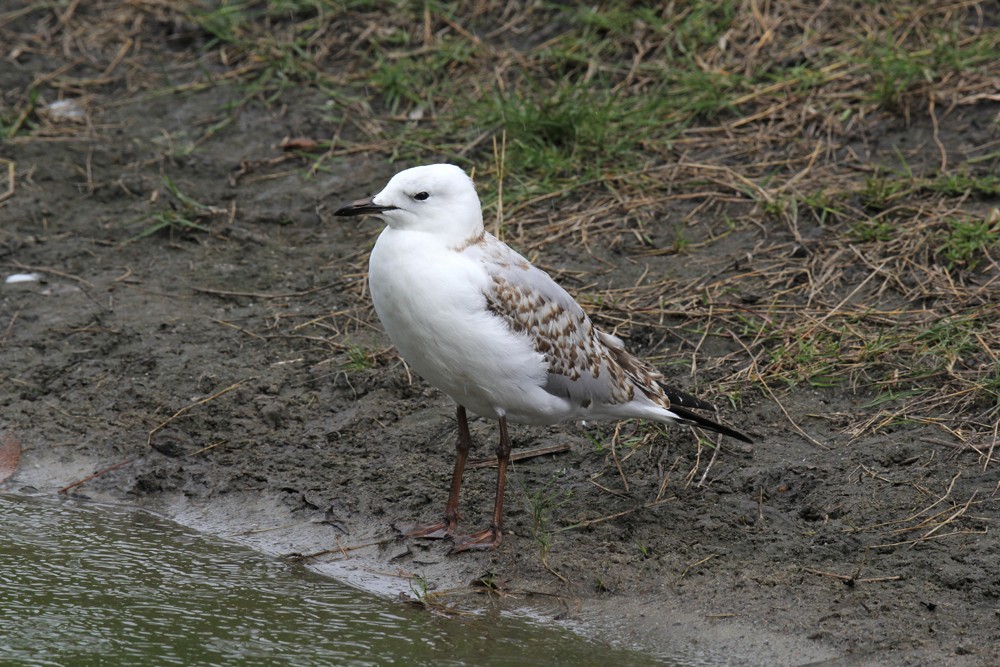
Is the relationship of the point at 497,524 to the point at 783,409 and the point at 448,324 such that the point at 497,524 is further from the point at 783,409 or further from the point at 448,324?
the point at 783,409

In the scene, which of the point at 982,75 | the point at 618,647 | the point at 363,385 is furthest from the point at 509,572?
the point at 982,75

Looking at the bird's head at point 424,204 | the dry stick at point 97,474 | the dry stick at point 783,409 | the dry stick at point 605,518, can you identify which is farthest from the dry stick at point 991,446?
the dry stick at point 97,474

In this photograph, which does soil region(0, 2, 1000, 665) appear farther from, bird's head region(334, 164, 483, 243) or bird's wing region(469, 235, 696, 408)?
bird's head region(334, 164, 483, 243)

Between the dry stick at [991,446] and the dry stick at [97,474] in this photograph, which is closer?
the dry stick at [991,446]

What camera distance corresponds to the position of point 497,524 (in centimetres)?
463

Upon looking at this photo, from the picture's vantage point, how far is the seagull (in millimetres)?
4402

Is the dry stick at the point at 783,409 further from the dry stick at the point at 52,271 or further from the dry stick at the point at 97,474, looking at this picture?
the dry stick at the point at 52,271

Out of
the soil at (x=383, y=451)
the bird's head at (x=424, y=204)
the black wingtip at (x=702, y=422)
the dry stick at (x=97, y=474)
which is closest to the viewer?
the soil at (x=383, y=451)

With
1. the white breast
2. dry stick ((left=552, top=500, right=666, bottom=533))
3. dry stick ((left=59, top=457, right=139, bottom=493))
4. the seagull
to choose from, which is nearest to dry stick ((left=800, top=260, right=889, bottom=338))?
the seagull

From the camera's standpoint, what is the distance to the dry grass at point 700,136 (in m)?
5.68

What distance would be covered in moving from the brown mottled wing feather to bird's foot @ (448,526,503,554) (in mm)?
561

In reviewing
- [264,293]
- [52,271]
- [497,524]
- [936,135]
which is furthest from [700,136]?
[52,271]

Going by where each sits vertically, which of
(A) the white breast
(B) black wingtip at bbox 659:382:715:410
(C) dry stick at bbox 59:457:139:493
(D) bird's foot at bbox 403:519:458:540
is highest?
(A) the white breast

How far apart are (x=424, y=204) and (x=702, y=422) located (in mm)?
1352
